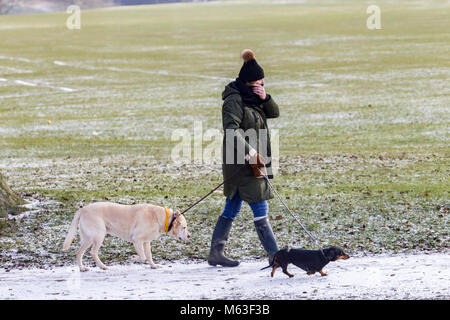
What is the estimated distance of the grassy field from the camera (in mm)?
11961

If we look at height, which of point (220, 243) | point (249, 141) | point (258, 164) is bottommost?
point (220, 243)

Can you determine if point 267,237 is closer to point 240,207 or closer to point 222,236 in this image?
point 240,207

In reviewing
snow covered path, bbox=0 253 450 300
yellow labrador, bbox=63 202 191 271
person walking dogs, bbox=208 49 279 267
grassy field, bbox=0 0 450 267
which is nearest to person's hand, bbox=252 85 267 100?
person walking dogs, bbox=208 49 279 267

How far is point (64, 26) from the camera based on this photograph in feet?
326

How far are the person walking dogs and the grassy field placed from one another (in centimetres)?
144

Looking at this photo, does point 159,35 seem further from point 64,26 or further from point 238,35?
point 64,26

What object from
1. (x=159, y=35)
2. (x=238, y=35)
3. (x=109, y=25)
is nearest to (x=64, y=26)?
(x=109, y=25)

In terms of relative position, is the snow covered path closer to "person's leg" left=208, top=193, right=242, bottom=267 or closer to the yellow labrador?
"person's leg" left=208, top=193, right=242, bottom=267

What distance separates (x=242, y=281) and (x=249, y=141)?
5.57 ft

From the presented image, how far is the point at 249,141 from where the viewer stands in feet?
30.2

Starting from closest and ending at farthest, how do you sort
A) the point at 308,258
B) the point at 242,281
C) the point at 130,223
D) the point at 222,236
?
the point at 308,258
the point at 242,281
the point at 130,223
the point at 222,236

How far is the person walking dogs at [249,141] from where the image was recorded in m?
9.02

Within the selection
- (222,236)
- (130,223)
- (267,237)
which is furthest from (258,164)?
(130,223)

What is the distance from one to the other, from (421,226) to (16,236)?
249 inches
